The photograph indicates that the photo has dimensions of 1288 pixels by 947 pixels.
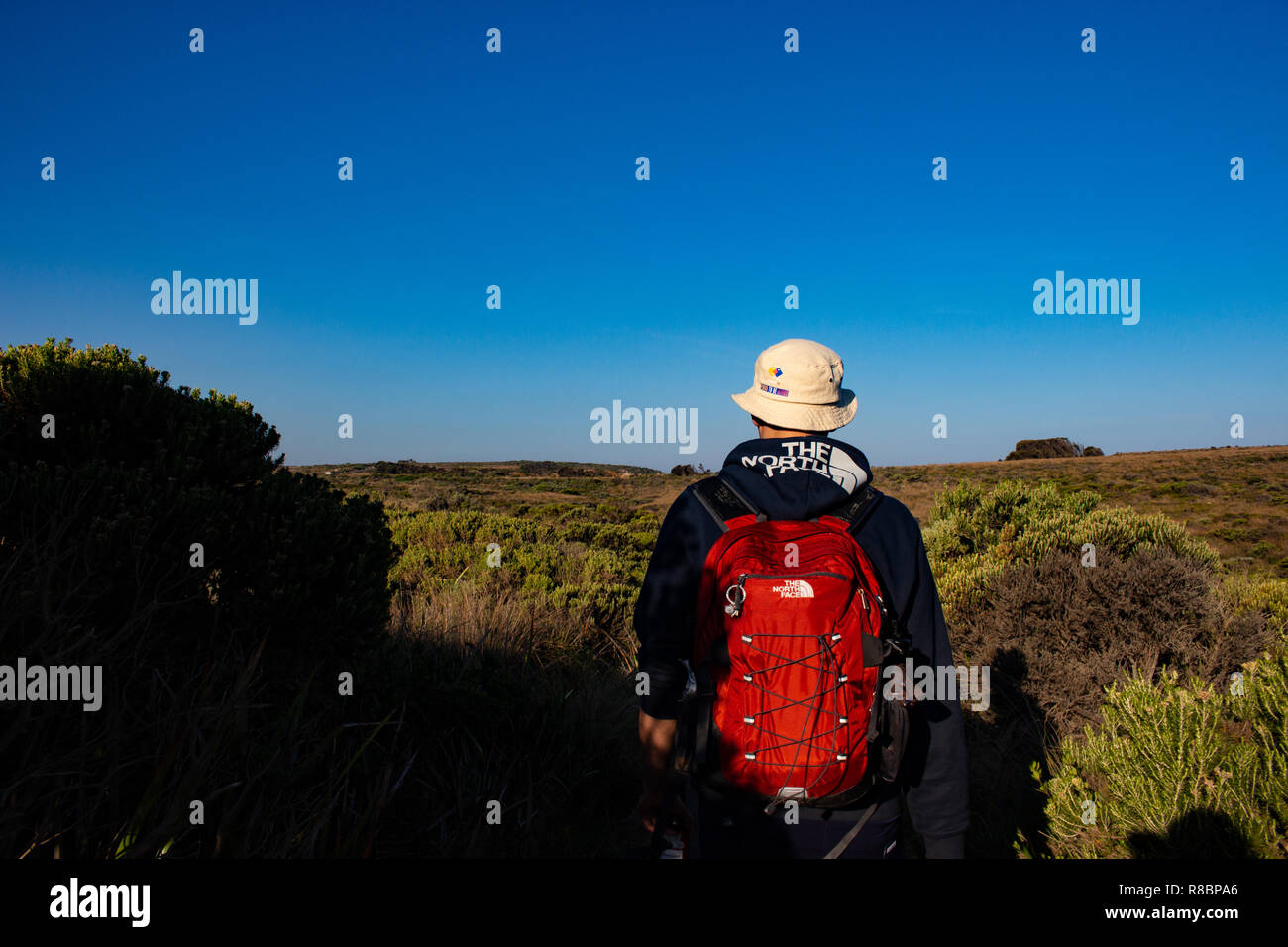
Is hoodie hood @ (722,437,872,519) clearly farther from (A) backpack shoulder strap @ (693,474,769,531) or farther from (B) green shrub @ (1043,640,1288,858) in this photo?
(B) green shrub @ (1043,640,1288,858)

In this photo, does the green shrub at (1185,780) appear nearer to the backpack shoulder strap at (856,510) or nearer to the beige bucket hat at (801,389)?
the backpack shoulder strap at (856,510)

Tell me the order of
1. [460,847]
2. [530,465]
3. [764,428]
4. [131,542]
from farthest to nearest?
[530,465] → [131,542] → [460,847] → [764,428]

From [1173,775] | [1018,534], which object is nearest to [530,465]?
[1018,534]

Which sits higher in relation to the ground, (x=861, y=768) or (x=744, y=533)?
(x=744, y=533)

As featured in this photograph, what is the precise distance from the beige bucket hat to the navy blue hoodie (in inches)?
4.0

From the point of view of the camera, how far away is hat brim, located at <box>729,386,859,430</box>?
2.06 metres

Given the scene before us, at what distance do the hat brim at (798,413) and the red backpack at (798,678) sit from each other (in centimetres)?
37

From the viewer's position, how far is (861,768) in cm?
177

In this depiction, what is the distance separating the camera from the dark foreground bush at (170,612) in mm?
2400

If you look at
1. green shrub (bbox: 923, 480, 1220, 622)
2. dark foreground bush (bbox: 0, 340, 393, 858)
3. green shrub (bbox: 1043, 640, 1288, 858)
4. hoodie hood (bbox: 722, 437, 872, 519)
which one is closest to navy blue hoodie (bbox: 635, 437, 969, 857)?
hoodie hood (bbox: 722, 437, 872, 519)

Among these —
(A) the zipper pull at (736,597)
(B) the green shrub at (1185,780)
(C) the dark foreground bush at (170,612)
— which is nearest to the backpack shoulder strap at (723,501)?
(A) the zipper pull at (736,597)
